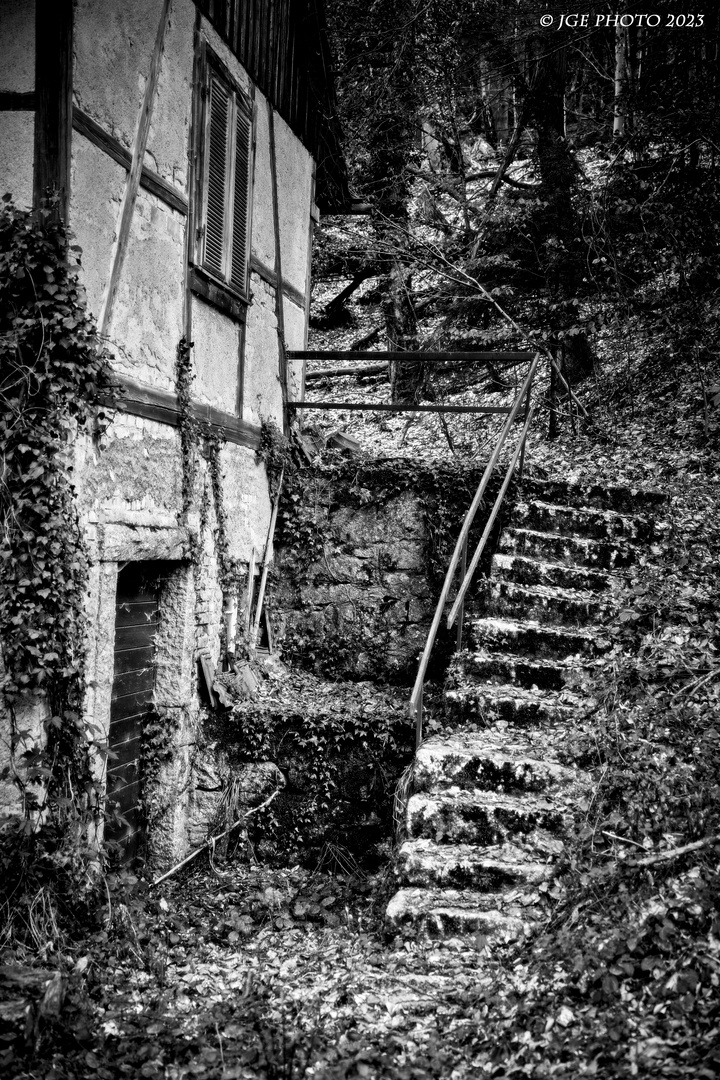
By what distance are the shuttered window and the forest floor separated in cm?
385

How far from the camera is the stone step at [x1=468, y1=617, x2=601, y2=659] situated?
16.5 feet

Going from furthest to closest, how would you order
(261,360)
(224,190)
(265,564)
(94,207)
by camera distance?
(261,360), (265,564), (224,190), (94,207)

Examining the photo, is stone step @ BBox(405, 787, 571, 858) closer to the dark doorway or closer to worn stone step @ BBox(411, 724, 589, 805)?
worn stone step @ BBox(411, 724, 589, 805)

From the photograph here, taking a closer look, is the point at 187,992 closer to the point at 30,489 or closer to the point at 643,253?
the point at 30,489

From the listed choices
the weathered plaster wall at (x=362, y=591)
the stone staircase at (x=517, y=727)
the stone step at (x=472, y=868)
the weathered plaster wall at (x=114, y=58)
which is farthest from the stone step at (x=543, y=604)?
the weathered plaster wall at (x=114, y=58)

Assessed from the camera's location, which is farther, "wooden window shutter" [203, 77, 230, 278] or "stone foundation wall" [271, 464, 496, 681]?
"stone foundation wall" [271, 464, 496, 681]

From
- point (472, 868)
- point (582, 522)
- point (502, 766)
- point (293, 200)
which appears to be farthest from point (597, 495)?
point (293, 200)

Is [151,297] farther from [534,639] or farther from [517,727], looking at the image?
[517,727]

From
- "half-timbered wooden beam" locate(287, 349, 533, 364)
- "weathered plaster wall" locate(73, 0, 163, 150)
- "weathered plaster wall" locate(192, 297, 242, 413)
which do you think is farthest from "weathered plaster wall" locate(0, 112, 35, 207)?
"half-timbered wooden beam" locate(287, 349, 533, 364)

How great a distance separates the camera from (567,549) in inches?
230

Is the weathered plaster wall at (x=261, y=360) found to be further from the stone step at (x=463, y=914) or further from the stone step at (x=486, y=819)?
the stone step at (x=463, y=914)

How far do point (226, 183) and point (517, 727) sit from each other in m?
4.49

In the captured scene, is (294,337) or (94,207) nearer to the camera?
(94,207)

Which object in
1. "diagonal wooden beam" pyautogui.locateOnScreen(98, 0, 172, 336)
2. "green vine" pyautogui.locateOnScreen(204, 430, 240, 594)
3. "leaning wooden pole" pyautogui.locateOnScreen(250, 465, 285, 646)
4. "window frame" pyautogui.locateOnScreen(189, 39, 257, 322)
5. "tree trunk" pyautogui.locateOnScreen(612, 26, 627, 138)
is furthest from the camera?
"tree trunk" pyautogui.locateOnScreen(612, 26, 627, 138)
